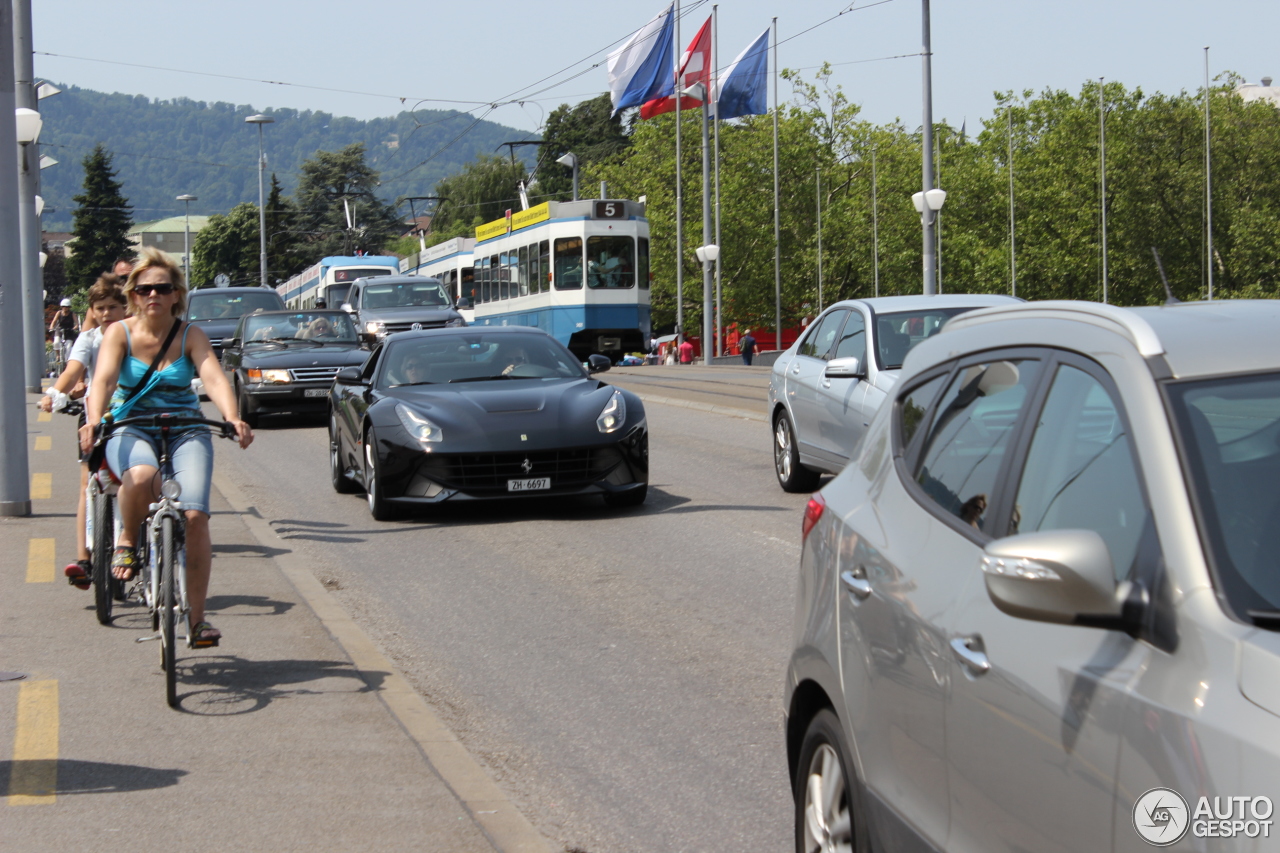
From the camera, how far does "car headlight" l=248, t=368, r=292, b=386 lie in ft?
66.4

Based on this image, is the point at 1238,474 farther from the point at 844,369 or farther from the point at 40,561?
the point at 844,369

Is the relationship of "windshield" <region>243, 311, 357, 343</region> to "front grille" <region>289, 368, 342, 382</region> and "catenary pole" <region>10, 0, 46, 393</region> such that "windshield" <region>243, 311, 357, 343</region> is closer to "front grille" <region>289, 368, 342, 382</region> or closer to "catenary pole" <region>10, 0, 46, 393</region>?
"front grille" <region>289, 368, 342, 382</region>

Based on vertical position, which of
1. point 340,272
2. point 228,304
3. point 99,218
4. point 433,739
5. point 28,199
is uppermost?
point 99,218

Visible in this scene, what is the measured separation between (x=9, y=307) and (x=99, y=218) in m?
119

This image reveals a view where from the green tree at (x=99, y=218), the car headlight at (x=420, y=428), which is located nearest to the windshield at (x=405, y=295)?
the car headlight at (x=420, y=428)

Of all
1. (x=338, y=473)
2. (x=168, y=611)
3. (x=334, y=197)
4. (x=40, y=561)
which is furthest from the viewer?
(x=334, y=197)

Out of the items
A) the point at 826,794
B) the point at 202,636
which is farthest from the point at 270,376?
the point at 826,794

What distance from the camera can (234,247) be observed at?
149 meters

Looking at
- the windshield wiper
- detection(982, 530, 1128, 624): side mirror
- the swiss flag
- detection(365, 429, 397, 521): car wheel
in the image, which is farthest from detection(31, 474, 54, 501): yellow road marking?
the swiss flag

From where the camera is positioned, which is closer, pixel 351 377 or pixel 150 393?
pixel 150 393

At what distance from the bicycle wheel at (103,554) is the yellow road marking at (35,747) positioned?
105 centimetres

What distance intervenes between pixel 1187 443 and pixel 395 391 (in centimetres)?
982

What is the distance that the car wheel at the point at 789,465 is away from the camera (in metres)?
12.5

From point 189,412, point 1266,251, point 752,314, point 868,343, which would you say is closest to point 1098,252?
point 1266,251
